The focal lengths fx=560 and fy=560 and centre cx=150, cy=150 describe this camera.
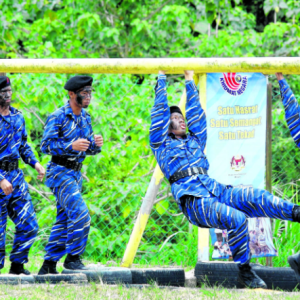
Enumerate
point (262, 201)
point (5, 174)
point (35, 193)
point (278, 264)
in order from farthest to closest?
point (35, 193)
point (278, 264)
point (5, 174)
point (262, 201)

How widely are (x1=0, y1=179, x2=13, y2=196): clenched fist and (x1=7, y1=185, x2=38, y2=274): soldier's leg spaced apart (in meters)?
0.18

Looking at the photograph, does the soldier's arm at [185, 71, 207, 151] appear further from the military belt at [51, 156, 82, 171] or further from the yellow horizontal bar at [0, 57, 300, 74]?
the military belt at [51, 156, 82, 171]

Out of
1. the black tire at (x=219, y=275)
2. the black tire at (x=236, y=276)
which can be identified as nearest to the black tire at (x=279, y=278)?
the black tire at (x=236, y=276)

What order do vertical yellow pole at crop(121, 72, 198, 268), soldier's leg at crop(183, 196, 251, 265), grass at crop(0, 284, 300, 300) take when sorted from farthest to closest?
vertical yellow pole at crop(121, 72, 198, 268), soldier's leg at crop(183, 196, 251, 265), grass at crop(0, 284, 300, 300)

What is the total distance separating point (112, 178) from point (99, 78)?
1220 millimetres

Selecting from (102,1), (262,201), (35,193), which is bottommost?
(35,193)

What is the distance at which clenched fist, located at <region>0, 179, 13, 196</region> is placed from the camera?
15.1 feet

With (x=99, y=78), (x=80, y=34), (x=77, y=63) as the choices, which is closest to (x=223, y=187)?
(x=77, y=63)

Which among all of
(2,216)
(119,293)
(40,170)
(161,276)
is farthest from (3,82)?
(161,276)

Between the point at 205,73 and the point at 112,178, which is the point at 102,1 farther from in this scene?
the point at 205,73

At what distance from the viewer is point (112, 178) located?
6.82 metres

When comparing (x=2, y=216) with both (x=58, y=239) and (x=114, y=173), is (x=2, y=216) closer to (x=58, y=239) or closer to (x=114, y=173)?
(x=58, y=239)

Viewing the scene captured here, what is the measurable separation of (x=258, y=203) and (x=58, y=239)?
6.01 ft

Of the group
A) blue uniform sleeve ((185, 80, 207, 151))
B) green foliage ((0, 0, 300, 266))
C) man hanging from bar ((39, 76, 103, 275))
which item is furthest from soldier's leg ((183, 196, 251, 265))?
green foliage ((0, 0, 300, 266))
